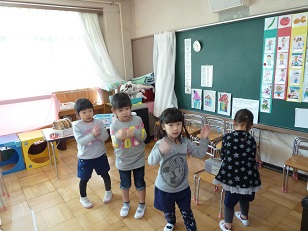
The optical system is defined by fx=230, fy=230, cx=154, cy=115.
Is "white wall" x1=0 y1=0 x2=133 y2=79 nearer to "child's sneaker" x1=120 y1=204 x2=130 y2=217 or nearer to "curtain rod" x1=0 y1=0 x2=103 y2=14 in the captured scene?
"curtain rod" x1=0 y1=0 x2=103 y2=14

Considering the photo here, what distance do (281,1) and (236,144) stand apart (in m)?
1.77

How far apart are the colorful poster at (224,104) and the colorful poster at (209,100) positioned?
8 centimetres

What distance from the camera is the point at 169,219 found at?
6.13ft

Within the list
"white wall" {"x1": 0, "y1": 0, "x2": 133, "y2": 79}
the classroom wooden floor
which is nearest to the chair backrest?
the classroom wooden floor

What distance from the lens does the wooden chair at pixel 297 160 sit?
2240 mm

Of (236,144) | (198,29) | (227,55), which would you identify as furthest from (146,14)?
(236,144)

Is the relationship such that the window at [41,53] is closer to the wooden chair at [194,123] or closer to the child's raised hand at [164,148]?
the wooden chair at [194,123]

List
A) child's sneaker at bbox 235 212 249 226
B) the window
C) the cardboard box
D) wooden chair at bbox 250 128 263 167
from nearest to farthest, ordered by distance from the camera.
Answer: child's sneaker at bbox 235 212 249 226
the cardboard box
wooden chair at bbox 250 128 263 167
the window

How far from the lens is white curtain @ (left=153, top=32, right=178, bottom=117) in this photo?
3664 millimetres

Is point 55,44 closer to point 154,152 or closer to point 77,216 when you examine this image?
point 77,216

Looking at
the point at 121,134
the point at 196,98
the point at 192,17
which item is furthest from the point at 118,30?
the point at 121,134

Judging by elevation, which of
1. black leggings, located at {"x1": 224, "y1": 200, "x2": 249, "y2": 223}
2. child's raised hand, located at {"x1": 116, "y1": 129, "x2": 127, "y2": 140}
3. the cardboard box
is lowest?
black leggings, located at {"x1": 224, "y1": 200, "x2": 249, "y2": 223}

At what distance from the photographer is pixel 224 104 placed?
3.13 meters

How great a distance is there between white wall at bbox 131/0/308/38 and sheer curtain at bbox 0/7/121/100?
2.68 feet
